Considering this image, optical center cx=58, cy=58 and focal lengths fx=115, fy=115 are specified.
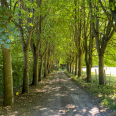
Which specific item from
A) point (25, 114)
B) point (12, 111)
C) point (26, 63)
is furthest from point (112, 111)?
point (26, 63)

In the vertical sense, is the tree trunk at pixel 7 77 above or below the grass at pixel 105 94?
above

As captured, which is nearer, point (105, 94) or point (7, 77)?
point (7, 77)

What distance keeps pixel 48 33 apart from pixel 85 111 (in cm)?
911

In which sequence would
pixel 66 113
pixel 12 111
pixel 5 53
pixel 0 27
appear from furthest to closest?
pixel 5 53 → pixel 12 111 → pixel 66 113 → pixel 0 27

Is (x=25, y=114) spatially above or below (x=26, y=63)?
below

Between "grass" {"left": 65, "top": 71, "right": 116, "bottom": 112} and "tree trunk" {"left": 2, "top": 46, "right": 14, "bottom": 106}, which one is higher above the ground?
"tree trunk" {"left": 2, "top": 46, "right": 14, "bottom": 106}

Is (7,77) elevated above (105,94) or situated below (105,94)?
above

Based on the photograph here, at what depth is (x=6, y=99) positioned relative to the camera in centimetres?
601

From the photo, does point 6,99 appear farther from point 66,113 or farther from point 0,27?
point 0,27

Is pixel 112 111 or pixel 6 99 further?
pixel 6 99

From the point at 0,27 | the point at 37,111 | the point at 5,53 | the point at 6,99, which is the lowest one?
the point at 37,111

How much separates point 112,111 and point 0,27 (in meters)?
5.65

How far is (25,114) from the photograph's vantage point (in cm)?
515

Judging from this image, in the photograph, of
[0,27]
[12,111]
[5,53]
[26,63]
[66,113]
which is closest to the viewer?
[0,27]
